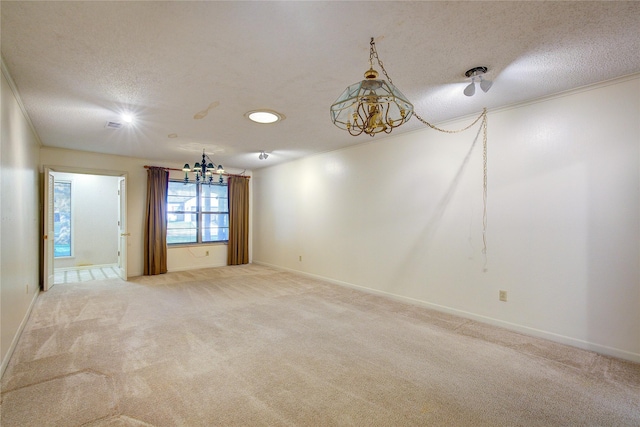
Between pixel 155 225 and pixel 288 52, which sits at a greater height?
pixel 288 52

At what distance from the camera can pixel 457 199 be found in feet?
12.0

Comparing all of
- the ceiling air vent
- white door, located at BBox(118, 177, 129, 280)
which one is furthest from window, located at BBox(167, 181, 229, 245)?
the ceiling air vent

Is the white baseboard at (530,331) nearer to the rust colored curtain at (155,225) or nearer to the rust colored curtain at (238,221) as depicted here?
the rust colored curtain at (238,221)

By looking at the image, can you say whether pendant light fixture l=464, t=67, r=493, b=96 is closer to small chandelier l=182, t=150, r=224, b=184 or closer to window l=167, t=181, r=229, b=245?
small chandelier l=182, t=150, r=224, b=184

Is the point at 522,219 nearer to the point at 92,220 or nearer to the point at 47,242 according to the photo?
the point at 47,242

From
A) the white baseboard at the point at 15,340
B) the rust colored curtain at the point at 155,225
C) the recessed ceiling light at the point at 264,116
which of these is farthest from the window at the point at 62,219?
the recessed ceiling light at the point at 264,116

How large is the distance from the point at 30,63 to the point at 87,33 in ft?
2.69

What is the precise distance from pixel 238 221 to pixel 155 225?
1.82 meters

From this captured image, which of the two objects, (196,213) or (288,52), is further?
(196,213)

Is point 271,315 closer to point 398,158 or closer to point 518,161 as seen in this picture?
point 398,158

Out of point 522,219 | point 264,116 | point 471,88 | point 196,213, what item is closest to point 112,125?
point 264,116

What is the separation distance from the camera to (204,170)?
510cm

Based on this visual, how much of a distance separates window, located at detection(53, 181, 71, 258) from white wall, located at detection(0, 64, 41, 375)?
3643 mm

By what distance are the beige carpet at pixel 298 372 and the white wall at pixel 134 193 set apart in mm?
2300
